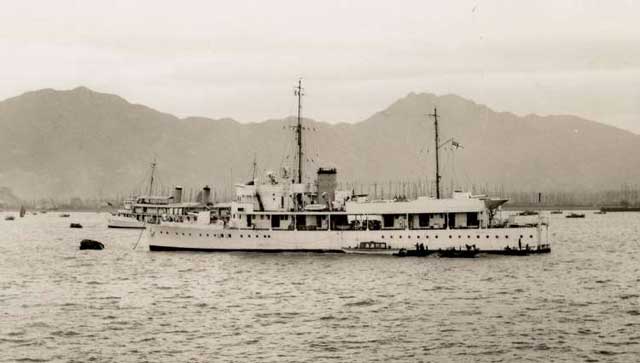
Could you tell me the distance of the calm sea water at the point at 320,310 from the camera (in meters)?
28.0

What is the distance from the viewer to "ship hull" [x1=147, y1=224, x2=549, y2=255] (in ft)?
194

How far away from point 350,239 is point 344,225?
63.3 inches

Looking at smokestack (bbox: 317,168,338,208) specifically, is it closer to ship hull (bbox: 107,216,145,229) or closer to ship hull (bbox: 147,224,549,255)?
ship hull (bbox: 147,224,549,255)

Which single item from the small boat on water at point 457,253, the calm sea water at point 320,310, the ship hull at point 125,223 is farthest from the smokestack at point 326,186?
the ship hull at point 125,223

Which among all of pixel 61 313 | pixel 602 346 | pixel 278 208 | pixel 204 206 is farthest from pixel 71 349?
pixel 204 206

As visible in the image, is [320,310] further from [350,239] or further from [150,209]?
[150,209]

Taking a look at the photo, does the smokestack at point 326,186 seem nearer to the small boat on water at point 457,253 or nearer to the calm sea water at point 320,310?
the calm sea water at point 320,310

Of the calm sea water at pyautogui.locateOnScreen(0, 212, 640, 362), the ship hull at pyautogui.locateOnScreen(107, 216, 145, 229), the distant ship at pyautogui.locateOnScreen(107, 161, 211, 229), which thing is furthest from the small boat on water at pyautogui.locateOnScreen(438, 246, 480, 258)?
the ship hull at pyautogui.locateOnScreen(107, 216, 145, 229)

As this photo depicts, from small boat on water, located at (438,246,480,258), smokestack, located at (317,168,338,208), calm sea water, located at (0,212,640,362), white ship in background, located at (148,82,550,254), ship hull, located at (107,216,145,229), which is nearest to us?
calm sea water, located at (0,212,640,362)

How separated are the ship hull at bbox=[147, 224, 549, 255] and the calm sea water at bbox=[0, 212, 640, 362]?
160 cm

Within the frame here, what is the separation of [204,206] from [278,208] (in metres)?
34.2

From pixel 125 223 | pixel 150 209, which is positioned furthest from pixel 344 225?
pixel 125 223

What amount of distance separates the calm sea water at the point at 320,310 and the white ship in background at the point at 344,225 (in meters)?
1.86

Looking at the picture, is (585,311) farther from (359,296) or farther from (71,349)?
(71,349)
